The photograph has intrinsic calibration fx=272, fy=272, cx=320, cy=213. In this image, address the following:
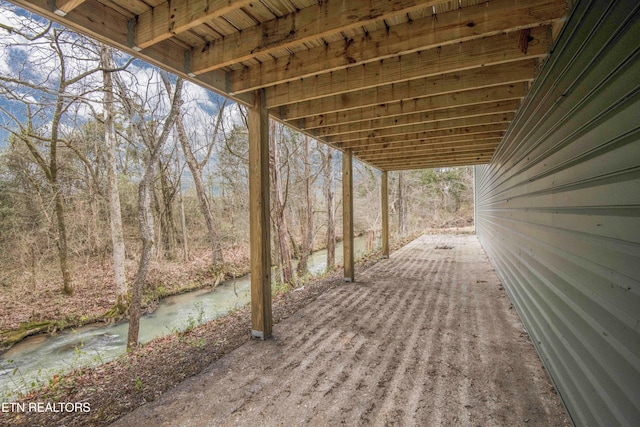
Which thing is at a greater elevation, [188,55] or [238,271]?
[188,55]

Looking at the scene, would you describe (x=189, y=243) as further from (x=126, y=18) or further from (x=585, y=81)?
(x=585, y=81)

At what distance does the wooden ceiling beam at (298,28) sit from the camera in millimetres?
1587

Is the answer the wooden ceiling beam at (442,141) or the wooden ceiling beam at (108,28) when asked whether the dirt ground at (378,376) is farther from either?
the wooden ceiling beam at (442,141)

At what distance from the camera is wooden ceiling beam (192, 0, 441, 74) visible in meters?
1.59

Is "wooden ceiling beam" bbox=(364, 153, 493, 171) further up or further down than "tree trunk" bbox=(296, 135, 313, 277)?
further up

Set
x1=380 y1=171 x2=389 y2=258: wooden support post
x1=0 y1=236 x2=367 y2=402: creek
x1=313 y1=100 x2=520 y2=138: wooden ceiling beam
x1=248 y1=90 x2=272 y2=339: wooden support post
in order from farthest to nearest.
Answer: x1=380 y1=171 x2=389 y2=258: wooden support post → x1=0 y1=236 x2=367 y2=402: creek → x1=313 y1=100 x2=520 y2=138: wooden ceiling beam → x1=248 y1=90 x2=272 y2=339: wooden support post

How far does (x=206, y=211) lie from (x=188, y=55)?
20.2 feet

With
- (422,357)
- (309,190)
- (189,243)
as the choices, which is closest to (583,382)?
(422,357)

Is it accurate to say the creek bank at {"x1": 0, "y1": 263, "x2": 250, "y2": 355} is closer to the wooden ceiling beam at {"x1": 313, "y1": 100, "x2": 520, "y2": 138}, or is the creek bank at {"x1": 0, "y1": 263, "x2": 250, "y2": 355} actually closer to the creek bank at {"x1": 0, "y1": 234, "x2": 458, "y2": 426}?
the creek bank at {"x1": 0, "y1": 234, "x2": 458, "y2": 426}

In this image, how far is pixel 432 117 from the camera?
3.45 metres

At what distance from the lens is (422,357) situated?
238 centimetres

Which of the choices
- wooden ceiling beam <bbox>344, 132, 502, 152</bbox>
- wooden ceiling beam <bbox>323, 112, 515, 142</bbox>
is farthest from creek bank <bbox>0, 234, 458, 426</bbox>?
wooden ceiling beam <bbox>344, 132, 502, 152</bbox>

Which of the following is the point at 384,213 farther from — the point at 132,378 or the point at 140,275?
the point at 132,378

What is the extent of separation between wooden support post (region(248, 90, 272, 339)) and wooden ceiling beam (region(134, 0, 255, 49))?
1.12 m
